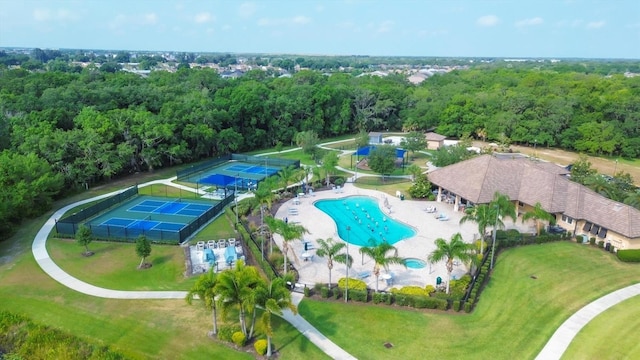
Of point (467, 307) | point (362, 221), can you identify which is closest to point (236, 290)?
point (467, 307)

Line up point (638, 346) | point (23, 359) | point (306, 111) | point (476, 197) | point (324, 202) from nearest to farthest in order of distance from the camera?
1. point (23, 359)
2. point (638, 346)
3. point (476, 197)
4. point (324, 202)
5. point (306, 111)

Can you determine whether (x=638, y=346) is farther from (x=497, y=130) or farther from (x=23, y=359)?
(x=497, y=130)

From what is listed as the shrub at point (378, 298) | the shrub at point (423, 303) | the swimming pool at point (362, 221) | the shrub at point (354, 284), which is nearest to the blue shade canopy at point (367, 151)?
the swimming pool at point (362, 221)

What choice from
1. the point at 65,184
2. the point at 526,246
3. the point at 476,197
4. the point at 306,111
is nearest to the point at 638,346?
the point at 526,246

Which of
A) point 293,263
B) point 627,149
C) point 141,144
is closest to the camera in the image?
point 293,263

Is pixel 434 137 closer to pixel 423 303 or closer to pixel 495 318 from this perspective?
pixel 423 303
